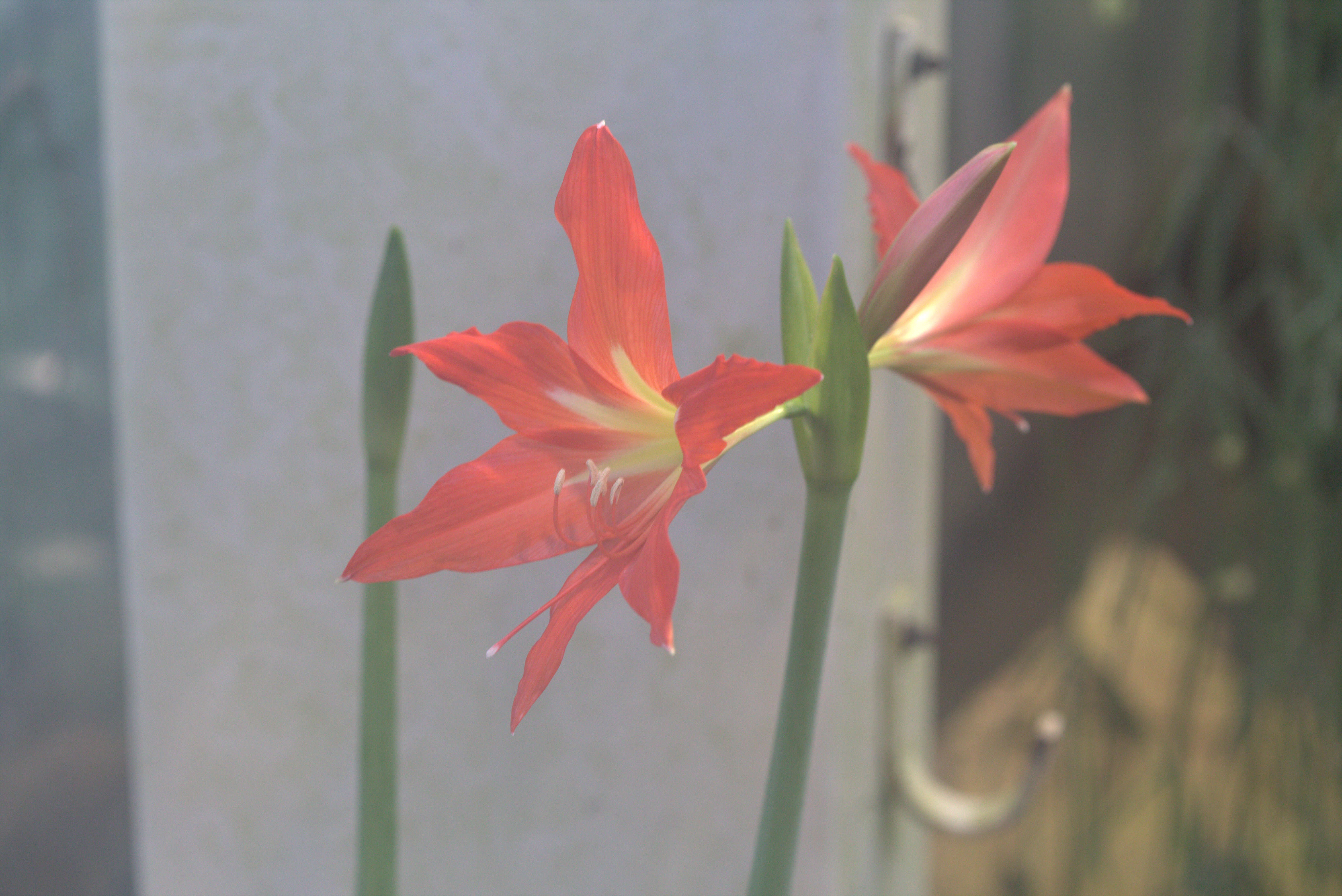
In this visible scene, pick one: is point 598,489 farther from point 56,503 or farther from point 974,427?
point 56,503

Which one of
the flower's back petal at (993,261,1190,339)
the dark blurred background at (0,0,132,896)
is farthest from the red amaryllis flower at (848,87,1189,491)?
the dark blurred background at (0,0,132,896)

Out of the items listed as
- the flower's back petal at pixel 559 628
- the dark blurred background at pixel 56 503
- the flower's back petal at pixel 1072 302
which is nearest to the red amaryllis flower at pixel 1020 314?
the flower's back petal at pixel 1072 302

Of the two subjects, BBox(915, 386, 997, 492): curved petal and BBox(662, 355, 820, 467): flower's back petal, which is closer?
BBox(662, 355, 820, 467): flower's back petal

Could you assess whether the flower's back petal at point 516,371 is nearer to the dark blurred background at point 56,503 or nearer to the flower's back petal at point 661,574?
the flower's back petal at point 661,574

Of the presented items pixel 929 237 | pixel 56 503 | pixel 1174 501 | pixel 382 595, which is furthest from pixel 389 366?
pixel 1174 501

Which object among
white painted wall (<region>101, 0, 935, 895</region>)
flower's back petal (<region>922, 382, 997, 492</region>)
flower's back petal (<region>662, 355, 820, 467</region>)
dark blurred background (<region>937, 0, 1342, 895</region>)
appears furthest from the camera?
dark blurred background (<region>937, 0, 1342, 895</region>)

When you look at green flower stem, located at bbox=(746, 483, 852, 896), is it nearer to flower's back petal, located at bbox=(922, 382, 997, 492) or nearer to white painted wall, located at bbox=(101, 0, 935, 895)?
flower's back petal, located at bbox=(922, 382, 997, 492)

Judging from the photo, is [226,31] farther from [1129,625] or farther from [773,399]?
[1129,625]
